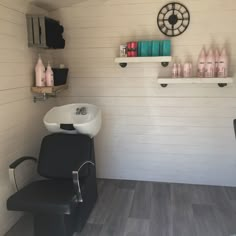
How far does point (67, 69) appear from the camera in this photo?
9.84 feet

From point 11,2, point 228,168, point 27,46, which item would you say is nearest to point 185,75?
point 228,168

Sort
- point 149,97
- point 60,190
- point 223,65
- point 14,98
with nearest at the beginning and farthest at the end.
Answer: point 60,190
point 14,98
point 223,65
point 149,97

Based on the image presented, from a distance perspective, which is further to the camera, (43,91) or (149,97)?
(149,97)

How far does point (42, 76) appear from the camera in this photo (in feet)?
8.68

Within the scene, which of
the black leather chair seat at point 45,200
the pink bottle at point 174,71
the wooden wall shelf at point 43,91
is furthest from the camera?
the pink bottle at point 174,71

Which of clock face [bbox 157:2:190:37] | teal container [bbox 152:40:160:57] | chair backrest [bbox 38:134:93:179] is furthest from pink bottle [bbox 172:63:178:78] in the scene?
chair backrest [bbox 38:134:93:179]

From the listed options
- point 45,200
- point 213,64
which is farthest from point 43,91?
point 213,64

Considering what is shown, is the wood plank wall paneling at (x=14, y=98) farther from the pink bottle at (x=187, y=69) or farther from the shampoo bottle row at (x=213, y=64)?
the shampoo bottle row at (x=213, y=64)

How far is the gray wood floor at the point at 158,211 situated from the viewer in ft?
7.50

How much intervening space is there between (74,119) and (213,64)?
153 cm

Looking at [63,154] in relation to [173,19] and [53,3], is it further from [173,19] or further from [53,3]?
[173,19]

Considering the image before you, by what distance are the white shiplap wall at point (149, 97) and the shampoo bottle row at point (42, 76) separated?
1.58 feet

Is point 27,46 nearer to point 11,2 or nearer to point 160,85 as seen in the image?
point 11,2

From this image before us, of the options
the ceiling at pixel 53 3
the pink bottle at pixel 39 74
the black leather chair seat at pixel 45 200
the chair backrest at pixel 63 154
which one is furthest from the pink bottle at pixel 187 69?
the black leather chair seat at pixel 45 200
